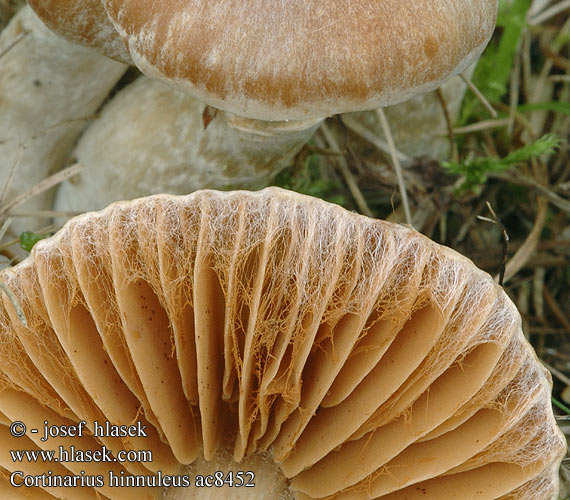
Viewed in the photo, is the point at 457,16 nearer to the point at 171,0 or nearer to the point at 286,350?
the point at 171,0

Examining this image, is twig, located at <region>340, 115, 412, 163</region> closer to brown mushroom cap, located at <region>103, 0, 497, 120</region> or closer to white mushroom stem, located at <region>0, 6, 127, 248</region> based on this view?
white mushroom stem, located at <region>0, 6, 127, 248</region>

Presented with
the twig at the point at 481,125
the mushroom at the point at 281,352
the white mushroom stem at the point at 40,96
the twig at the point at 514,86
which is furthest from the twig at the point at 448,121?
the mushroom at the point at 281,352

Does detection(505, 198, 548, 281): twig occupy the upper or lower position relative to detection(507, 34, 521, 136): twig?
lower

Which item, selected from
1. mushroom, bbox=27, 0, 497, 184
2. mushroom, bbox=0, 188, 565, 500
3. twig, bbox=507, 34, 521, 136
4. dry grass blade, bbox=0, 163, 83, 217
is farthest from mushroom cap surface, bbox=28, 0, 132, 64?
twig, bbox=507, 34, 521, 136

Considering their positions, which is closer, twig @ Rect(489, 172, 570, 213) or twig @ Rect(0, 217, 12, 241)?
twig @ Rect(0, 217, 12, 241)

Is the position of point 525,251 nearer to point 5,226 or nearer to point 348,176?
point 348,176

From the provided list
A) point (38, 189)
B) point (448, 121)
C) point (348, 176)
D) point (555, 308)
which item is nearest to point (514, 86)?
point (448, 121)
